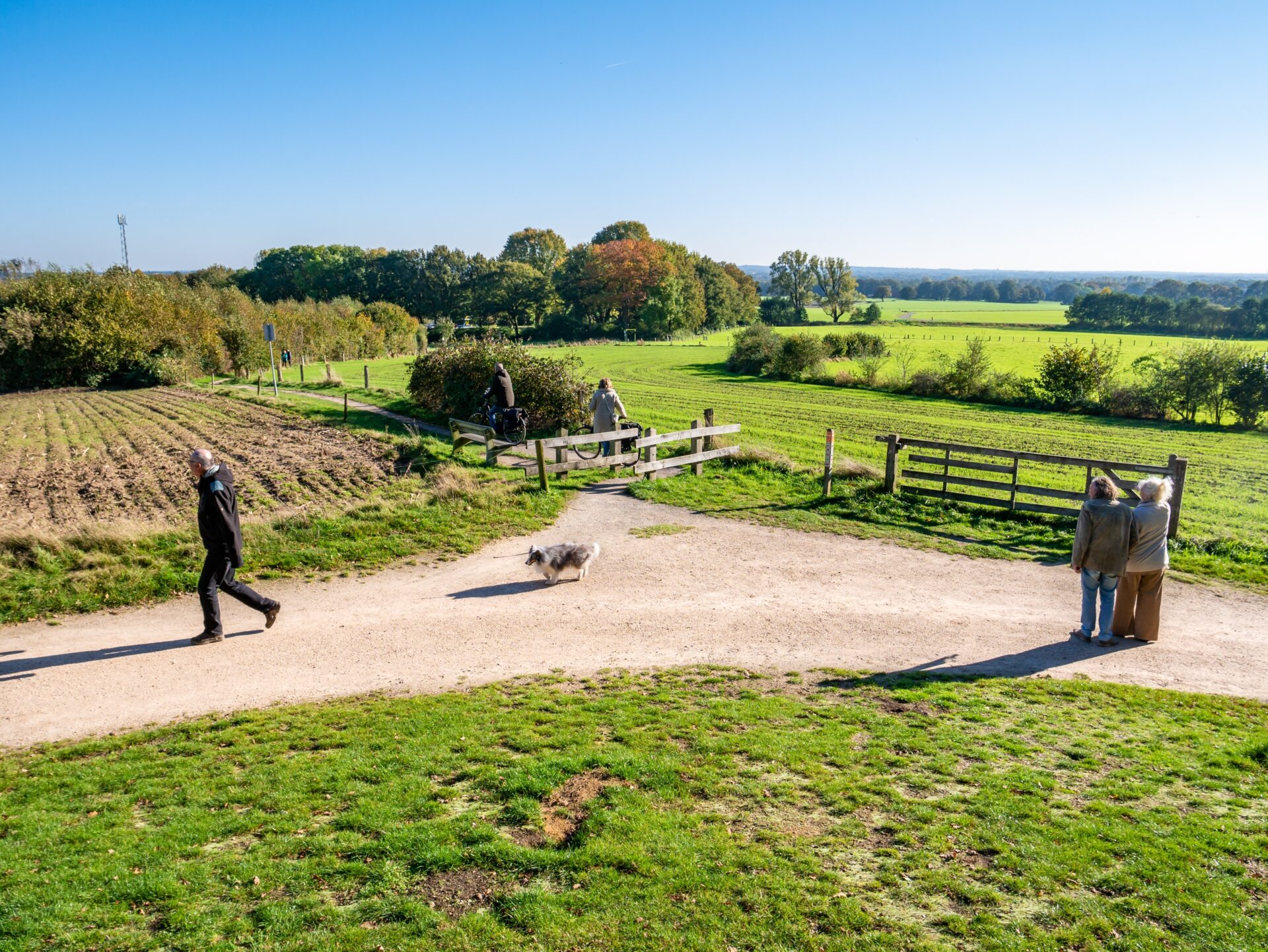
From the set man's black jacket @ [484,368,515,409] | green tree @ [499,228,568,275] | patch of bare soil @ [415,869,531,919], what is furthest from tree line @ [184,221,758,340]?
patch of bare soil @ [415,869,531,919]

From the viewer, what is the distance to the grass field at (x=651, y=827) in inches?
170

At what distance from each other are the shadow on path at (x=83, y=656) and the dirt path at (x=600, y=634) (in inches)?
1.2

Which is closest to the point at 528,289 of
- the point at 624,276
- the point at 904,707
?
the point at 624,276

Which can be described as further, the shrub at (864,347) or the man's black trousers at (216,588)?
the shrub at (864,347)

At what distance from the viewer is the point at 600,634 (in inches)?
374

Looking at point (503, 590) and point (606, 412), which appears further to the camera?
point (606, 412)

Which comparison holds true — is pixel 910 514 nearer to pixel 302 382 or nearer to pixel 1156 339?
pixel 302 382

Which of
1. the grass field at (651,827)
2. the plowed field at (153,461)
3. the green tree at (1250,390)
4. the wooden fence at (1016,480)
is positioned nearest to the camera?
the grass field at (651,827)

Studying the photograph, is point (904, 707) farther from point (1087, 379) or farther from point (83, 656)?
point (1087, 379)

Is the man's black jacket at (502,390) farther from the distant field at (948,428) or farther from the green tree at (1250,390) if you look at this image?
the green tree at (1250,390)

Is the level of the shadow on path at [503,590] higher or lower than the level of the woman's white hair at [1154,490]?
lower

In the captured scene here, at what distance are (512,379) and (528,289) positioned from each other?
67.0 m

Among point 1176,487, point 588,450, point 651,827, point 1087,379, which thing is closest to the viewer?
point 651,827

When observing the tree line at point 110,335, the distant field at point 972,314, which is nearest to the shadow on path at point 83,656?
the tree line at point 110,335
